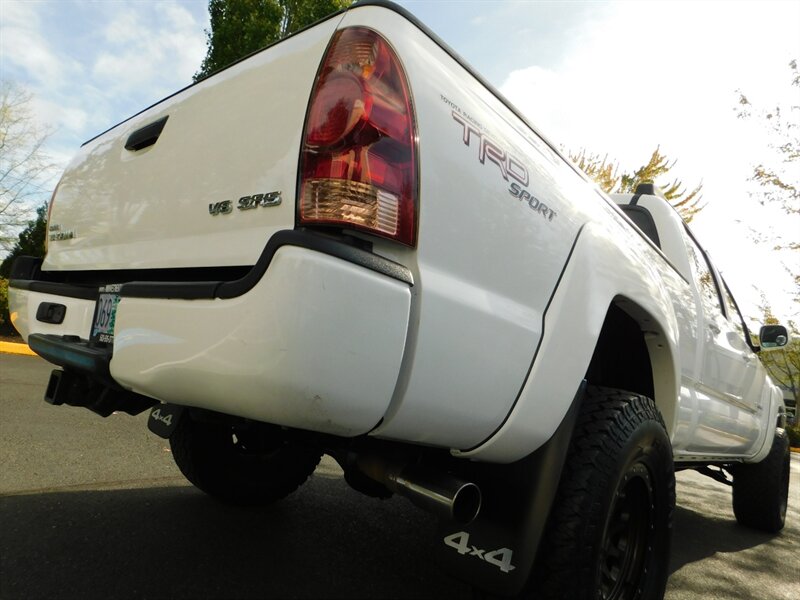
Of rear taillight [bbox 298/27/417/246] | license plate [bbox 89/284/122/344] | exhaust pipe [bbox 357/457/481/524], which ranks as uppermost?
rear taillight [bbox 298/27/417/246]

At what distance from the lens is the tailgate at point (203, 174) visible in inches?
53.2

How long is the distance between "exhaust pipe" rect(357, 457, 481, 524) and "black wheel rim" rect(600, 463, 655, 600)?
60 centimetres

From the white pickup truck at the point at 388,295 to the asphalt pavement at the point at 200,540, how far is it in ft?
1.74

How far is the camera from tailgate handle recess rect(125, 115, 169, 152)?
183cm

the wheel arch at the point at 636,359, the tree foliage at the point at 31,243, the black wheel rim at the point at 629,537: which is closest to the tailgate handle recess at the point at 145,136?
the wheel arch at the point at 636,359

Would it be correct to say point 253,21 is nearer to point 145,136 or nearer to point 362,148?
point 145,136

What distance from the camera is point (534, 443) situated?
5.16 ft

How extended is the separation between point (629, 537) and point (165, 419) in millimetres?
1679

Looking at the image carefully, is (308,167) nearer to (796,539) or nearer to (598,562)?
(598,562)

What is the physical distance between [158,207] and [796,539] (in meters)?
4.92

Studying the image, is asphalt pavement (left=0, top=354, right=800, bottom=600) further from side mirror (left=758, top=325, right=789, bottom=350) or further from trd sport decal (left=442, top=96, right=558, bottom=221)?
trd sport decal (left=442, top=96, right=558, bottom=221)

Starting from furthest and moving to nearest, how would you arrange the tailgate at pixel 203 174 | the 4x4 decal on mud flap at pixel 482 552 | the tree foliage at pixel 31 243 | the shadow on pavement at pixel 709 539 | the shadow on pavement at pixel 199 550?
the tree foliage at pixel 31 243 → the shadow on pavement at pixel 709 539 → the shadow on pavement at pixel 199 550 → the 4x4 decal on mud flap at pixel 482 552 → the tailgate at pixel 203 174

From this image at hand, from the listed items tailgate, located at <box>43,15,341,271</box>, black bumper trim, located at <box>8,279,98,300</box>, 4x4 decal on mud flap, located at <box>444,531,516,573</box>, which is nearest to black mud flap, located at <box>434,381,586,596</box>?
4x4 decal on mud flap, located at <box>444,531,516,573</box>

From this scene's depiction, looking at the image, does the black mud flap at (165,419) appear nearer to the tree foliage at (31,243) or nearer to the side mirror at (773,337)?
the side mirror at (773,337)
